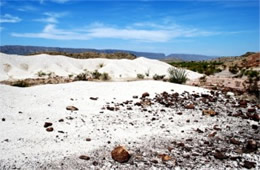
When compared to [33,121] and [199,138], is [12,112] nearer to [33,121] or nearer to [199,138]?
[33,121]

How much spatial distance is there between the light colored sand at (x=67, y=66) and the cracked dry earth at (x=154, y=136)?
19.8 metres

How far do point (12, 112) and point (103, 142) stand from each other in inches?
118

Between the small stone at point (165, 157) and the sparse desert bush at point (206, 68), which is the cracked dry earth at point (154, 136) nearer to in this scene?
the small stone at point (165, 157)

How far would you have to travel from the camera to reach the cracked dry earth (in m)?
4.21

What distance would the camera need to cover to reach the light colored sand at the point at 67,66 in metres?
30.3

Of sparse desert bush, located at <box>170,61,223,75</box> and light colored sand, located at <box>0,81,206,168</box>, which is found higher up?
sparse desert bush, located at <box>170,61,223,75</box>

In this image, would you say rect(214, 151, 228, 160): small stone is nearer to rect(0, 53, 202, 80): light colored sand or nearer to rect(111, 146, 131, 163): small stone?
rect(111, 146, 131, 163): small stone

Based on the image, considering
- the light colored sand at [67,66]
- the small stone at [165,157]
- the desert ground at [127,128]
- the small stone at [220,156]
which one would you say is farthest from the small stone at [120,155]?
the light colored sand at [67,66]

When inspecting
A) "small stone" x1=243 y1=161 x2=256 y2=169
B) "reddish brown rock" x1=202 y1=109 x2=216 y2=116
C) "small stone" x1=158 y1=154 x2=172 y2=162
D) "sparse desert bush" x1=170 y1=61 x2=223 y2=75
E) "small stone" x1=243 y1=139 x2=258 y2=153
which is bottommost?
"small stone" x1=158 y1=154 x2=172 y2=162

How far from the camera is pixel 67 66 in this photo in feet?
122

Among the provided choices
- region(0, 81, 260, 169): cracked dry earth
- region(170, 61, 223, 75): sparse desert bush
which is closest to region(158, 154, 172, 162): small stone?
region(0, 81, 260, 169): cracked dry earth

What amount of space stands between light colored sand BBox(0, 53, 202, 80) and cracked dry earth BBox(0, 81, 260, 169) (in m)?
19.8

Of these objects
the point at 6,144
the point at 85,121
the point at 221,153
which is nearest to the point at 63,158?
the point at 6,144

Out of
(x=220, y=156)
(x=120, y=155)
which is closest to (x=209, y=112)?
(x=220, y=156)
